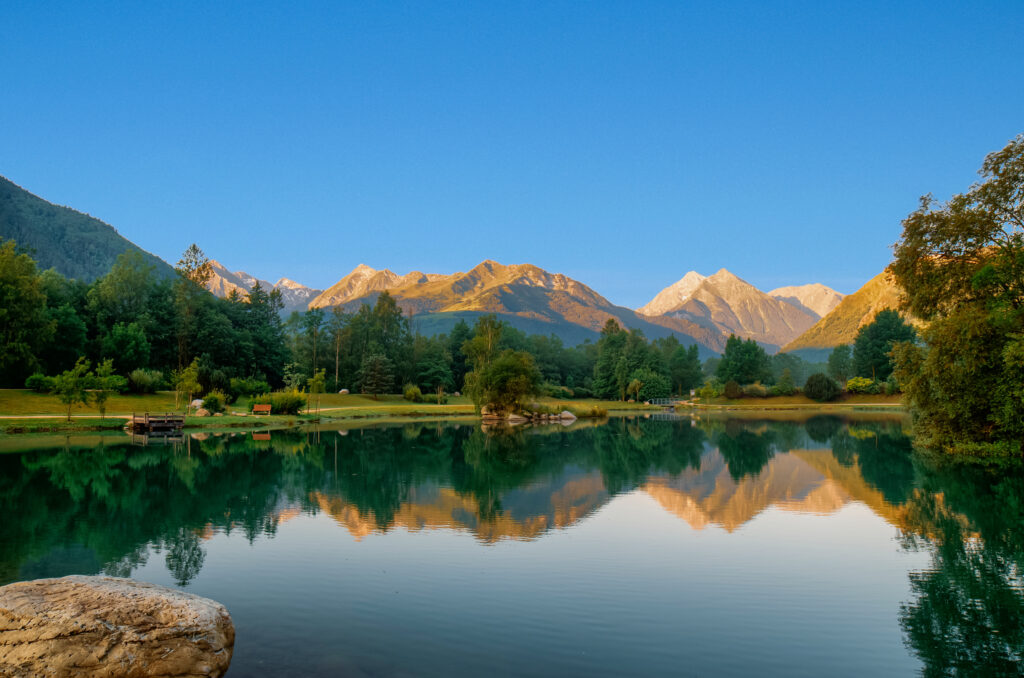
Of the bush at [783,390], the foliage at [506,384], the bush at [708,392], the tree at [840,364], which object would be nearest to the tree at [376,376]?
the foliage at [506,384]

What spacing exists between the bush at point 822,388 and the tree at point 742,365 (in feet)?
57.9

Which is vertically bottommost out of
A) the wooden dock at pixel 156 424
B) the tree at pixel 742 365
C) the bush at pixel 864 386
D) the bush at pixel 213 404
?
the wooden dock at pixel 156 424

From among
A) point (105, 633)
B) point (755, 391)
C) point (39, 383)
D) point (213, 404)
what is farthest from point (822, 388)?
point (105, 633)

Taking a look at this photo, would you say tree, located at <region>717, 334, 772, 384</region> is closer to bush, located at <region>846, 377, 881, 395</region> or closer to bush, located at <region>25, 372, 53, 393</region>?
bush, located at <region>846, 377, 881, 395</region>

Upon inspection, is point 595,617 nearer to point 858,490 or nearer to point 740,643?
point 740,643

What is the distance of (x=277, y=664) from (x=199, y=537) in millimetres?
8464

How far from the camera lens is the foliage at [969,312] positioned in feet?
90.7

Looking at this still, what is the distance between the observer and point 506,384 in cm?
6812

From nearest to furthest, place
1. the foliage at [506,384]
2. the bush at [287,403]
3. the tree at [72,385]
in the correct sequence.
→ 1. the tree at [72,385]
2. the bush at [287,403]
3. the foliage at [506,384]

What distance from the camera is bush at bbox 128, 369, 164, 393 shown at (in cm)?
6341

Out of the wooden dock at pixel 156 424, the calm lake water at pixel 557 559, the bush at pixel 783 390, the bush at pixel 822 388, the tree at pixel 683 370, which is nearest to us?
the calm lake water at pixel 557 559

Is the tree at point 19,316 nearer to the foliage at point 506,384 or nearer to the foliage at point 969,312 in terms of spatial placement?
the foliage at point 506,384

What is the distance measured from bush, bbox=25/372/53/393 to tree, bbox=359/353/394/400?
42160mm

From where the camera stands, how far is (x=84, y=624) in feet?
24.8
